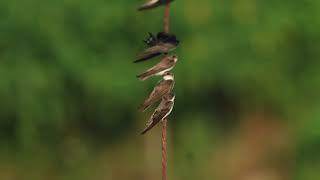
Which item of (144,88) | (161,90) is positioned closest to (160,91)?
(161,90)

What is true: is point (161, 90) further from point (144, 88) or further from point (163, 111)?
point (144, 88)

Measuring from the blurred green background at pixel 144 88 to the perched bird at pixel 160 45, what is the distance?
0.59 meters

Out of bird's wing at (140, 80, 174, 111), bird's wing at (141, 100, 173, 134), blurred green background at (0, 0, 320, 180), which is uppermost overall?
bird's wing at (140, 80, 174, 111)

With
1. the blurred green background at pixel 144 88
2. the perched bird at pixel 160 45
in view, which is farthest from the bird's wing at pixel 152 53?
the blurred green background at pixel 144 88

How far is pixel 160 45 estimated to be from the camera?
0.57 meters

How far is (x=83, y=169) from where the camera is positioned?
3.86ft

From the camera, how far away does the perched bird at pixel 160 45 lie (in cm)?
57

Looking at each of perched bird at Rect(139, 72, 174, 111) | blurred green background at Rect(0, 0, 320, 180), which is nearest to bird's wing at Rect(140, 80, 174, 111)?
perched bird at Rect(139, 72, 174, 111)

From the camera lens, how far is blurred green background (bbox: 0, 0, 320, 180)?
46.1 inches

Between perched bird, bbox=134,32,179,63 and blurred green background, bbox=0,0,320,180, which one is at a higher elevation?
perched bird, bbox=134,32,179,63

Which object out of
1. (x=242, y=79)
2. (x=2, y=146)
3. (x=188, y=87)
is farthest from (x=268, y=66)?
(x=2, y=146)

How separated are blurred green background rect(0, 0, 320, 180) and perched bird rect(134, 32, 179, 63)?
1.92ft

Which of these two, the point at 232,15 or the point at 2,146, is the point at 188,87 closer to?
the point at 232,15

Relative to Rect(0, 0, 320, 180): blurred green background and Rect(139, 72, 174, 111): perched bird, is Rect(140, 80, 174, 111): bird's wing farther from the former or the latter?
Rect(0, 0, 320, 180): blurred green background
